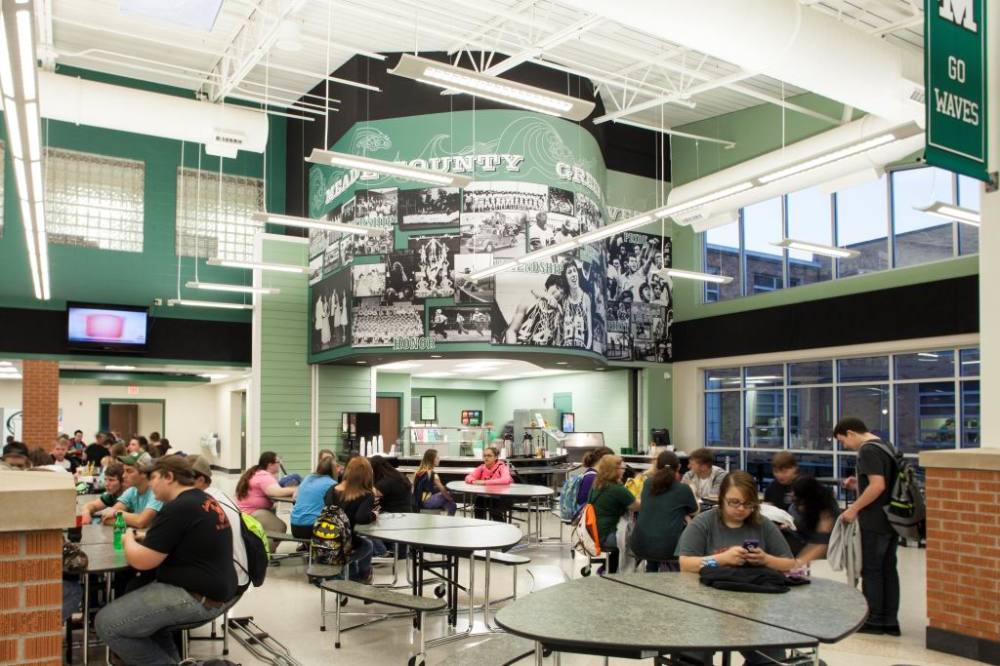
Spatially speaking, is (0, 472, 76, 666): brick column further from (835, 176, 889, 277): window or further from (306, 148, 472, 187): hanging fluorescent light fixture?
(835, 176, 889, 277): window

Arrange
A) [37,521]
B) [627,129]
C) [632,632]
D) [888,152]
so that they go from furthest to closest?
[627,129], [888,152], [632,632], [37,521]

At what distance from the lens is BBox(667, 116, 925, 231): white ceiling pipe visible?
1169 centimetres

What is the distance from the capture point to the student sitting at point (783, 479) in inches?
249

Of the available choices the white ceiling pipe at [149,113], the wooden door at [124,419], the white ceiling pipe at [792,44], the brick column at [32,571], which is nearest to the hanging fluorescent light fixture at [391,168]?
the white ceiling pipe at [792,44]

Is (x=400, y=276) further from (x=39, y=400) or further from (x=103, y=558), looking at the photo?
(x=103, y=558)

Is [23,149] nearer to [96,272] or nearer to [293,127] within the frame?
[96,272]

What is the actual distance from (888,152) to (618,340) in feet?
22.1

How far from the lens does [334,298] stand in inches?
600

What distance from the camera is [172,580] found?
13.0ft

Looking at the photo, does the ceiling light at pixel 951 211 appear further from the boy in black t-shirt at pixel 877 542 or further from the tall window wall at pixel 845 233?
the boy in black t-shirt at pixel 877 542

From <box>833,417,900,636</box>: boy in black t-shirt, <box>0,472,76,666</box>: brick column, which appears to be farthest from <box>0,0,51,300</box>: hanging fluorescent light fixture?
<box>833,417,900,636</box>: boy in black t-shirt

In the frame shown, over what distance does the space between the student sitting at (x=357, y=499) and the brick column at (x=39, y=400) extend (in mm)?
11358

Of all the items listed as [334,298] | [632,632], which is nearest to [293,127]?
[334,298]

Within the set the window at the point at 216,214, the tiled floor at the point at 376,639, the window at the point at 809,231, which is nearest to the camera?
the tiled floor at the point at 376,639
